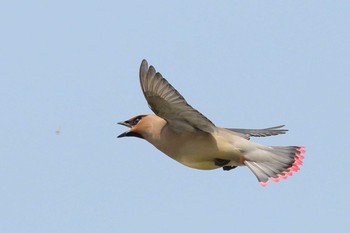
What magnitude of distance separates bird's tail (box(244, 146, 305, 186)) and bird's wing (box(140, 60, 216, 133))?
1.94 ft

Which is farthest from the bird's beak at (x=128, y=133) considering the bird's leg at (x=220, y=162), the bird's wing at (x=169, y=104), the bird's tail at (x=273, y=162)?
the bird's tail at (x=273, y=162)

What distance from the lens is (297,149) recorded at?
13.2 metres

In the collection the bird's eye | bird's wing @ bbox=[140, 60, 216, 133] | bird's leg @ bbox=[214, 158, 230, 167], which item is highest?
the bird's eye

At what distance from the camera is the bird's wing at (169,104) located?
39.4 ft

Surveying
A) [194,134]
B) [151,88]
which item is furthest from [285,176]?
[151,88]

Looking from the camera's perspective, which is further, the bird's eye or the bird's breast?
the bird's eye

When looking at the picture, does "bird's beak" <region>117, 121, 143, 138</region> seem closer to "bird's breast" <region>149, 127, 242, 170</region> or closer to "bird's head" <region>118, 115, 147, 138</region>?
"bird's head" <region>118, 115, 147, 138</region>

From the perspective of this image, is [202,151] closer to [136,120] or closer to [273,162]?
[273,162]

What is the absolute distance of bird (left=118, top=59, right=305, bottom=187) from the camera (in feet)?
41.7

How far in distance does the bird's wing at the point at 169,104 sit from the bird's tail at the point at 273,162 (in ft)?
1.94

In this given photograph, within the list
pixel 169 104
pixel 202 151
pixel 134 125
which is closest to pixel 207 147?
pixel 202 151

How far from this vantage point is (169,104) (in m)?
12.3

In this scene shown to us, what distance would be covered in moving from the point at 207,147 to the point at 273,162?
2.69 feet

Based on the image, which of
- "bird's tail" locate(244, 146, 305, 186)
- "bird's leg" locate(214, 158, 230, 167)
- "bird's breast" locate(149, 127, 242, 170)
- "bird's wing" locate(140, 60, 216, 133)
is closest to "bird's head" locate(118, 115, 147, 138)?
"bird's breast" locate(149, 127, 242, 170)
